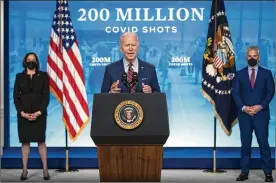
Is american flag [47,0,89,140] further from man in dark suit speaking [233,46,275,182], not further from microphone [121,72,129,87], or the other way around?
microphone [121,72,129,87]

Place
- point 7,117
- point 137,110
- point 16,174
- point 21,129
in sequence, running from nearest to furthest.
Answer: point 137,110
point 21,129
point 16,174
point 7,117

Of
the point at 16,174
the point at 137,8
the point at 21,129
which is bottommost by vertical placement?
the point at 16,174

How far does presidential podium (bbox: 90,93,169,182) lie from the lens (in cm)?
354

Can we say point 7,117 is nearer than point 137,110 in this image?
No

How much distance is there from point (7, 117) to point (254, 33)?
3.79 m

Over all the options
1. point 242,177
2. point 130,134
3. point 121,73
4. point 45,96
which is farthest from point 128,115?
point 242,177

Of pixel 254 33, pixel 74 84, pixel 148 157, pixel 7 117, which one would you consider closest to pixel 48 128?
pixel 7 117

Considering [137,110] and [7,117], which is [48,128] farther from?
[137,110]

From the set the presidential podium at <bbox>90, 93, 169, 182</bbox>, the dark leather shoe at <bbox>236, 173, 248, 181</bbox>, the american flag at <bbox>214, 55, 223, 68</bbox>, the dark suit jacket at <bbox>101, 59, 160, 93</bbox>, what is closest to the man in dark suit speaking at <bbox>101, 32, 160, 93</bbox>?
the dark suit jacket at <bbox>101, 59, 160, 93</bbox>

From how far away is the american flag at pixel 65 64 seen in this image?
22.5 feet

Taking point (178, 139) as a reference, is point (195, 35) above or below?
above

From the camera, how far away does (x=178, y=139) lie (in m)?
7.98

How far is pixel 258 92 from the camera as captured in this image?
614 cm

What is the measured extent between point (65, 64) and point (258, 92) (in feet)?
7.94
